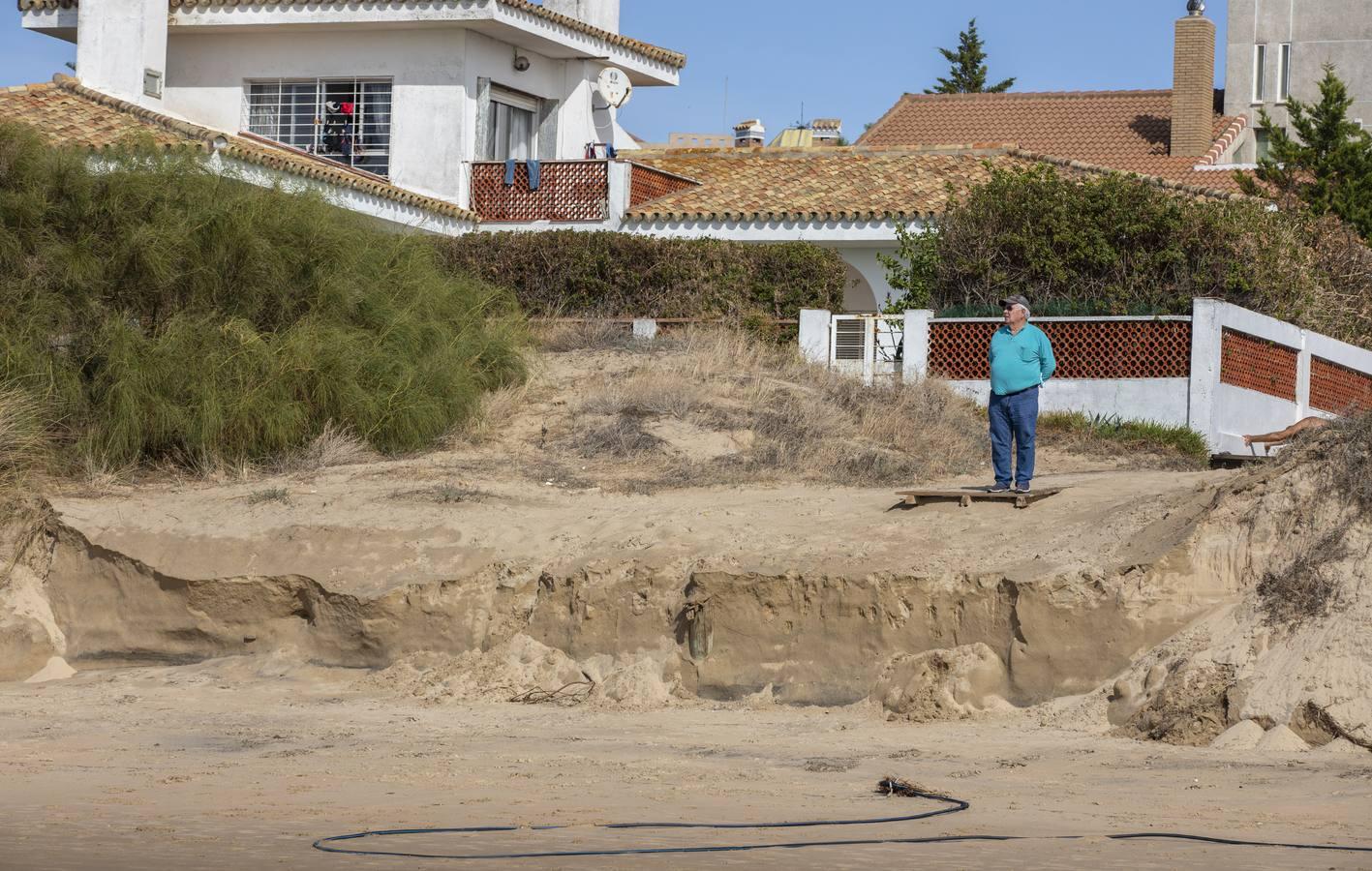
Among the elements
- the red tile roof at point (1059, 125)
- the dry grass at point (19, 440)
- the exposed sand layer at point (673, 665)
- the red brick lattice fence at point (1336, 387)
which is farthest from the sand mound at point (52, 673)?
the red tile roof at point (1059, 125)

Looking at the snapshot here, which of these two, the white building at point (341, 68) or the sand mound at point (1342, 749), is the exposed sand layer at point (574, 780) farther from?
the white building at point (341, 68)

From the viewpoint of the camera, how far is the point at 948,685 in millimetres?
11250

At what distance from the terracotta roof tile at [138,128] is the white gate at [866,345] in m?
7.73

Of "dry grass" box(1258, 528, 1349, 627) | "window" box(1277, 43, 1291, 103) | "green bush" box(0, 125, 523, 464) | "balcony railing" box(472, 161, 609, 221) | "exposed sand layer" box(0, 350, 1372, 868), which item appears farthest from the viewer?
"window" box(1277, 43, 1291, 103)

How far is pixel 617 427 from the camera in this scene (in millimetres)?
16609

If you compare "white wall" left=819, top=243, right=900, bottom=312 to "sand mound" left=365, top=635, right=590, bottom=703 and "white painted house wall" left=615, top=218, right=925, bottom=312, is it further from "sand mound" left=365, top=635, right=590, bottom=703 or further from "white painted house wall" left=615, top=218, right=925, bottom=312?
"sand mound" left=365, top=635, right=590, bottom=703

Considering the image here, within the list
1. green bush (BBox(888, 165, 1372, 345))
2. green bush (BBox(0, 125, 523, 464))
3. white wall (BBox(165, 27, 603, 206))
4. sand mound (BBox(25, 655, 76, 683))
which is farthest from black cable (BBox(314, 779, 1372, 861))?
white wall (BBox(165, 27, 603, 206))

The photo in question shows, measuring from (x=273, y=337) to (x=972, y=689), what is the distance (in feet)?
25.7

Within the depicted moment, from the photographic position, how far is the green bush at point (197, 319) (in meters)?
15.6

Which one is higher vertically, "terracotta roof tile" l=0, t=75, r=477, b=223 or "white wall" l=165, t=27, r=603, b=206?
"white wall" l=165, t=27, r=603, b=206

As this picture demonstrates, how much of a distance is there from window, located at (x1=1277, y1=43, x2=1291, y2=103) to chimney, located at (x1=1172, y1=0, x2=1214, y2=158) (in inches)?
259

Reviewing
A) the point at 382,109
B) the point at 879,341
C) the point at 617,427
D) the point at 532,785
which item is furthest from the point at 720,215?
the point at 532,785

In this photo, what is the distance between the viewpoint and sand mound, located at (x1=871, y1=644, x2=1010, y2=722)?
11148 millimetres

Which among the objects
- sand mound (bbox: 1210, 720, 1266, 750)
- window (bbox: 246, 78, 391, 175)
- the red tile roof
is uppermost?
the red tile roof
